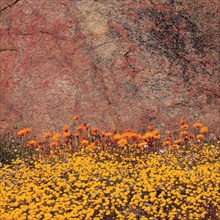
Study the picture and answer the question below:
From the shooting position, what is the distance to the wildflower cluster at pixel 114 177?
806cm

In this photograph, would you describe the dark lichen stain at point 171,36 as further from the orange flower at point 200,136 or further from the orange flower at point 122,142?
the orange flower at point 122,142

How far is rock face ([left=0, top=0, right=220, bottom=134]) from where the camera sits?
11438 millimetres

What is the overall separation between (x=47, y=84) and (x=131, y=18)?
253cm

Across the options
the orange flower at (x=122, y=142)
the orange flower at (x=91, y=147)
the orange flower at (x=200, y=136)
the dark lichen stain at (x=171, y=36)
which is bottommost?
the orange flower at (x=200, y=136)

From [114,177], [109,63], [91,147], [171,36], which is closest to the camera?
[114,177]

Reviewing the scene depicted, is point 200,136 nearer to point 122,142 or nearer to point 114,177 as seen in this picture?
point 122,142

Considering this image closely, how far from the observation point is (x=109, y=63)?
11.6 meters

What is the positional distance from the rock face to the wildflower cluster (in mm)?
468

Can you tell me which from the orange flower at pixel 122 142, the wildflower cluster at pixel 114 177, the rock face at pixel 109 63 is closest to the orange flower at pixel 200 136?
the wildflower cluster at pixel 114 177

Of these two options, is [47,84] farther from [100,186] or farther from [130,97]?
[100,186]

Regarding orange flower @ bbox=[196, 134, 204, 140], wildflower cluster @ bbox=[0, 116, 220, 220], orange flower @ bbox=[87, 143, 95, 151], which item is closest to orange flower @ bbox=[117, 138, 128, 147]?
wildflower cluster @ bbox=[0, 116, 220, 220]

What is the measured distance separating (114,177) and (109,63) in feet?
11.9

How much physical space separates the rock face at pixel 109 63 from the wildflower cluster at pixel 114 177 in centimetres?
47

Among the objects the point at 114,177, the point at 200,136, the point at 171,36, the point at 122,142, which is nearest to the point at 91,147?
the point at 122,142
